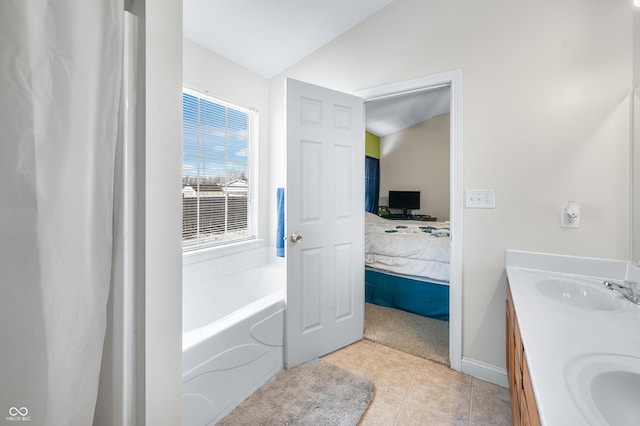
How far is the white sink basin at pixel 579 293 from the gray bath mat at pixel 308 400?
3.75 feet

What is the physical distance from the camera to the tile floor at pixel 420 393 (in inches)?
62.1

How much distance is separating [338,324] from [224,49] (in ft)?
8.00

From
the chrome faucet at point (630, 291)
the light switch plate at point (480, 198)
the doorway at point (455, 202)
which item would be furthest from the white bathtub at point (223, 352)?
the chrome faucet at point (630, 291)

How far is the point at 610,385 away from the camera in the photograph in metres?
0.69

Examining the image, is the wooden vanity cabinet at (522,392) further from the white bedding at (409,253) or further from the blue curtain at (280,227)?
the blue curtain at (280,227)

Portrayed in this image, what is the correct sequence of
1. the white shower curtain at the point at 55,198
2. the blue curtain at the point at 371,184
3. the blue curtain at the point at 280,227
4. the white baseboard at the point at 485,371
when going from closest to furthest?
1. the white shower curtain at the point at 55,198
2. the white baseboard at the point at 485,371
3. the blue curtain at the point at 280,227
4. the blue curtain at the point at 371,184

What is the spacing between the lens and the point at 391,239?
10.2 feet

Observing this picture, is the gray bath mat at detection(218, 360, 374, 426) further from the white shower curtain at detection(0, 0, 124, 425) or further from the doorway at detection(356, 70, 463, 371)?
the white shower curtain at detection(0, 0, 124, 425)

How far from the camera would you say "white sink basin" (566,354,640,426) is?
0.64m

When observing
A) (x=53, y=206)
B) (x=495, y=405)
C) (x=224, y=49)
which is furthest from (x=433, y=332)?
(x=224, y=49)

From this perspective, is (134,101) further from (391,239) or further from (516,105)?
→ (391,239)

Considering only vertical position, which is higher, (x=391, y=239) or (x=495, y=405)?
(x=391, y=239)

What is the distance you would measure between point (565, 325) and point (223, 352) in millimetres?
1487

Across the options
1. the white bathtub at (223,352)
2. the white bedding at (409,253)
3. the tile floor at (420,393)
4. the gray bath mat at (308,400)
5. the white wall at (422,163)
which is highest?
the white wall at (422,163)
